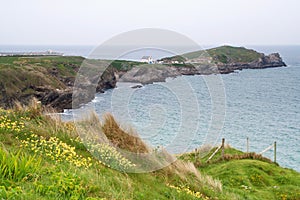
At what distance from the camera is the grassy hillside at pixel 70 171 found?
4.89 m

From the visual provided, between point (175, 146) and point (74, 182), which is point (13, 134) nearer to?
point (74, 182)

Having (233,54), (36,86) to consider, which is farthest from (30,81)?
(233,54)

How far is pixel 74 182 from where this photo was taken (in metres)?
5.08

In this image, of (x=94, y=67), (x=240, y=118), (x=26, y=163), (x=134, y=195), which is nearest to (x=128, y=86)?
(x=94, y=67)

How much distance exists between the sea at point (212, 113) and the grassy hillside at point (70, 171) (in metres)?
0.90

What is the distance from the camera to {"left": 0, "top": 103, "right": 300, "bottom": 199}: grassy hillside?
489cm

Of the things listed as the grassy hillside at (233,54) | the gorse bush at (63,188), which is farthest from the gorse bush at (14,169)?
the grassy hillside at (233,54)

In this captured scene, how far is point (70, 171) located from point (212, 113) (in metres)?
20.2

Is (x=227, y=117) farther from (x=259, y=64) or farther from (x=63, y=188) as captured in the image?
(x=259, y=64)

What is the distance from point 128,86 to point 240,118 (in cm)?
4301

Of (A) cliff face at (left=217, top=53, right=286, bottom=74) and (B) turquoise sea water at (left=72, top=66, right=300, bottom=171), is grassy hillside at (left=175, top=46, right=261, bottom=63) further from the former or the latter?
(B) turquoise sea water at (left=72, top=66, right=300, bottom=171)

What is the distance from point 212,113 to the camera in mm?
25219

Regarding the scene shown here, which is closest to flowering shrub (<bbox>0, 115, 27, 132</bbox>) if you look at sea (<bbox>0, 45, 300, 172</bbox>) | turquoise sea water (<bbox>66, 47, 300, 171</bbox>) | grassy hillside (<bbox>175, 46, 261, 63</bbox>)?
sea (<bbox>0, 45, 300, 172</bbox>)

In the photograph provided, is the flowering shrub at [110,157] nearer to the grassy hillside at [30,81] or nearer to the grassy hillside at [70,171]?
the grassy hillside at [70,171]
